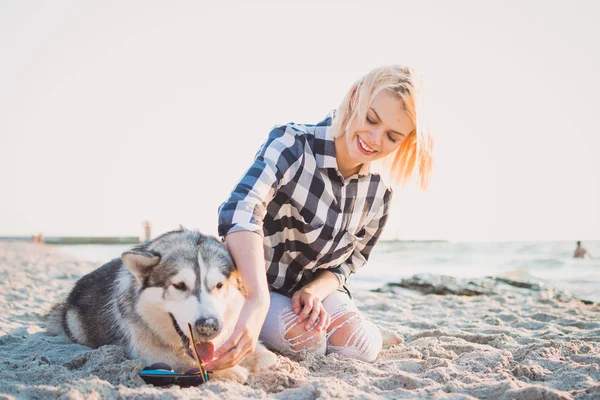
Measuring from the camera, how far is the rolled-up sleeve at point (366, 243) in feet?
11.1

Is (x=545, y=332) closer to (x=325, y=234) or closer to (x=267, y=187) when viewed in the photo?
(x=325, y=234)

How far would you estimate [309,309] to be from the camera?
2883 millimetres

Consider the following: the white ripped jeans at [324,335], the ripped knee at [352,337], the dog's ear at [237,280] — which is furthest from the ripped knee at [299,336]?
the dog's ear at [237,280]

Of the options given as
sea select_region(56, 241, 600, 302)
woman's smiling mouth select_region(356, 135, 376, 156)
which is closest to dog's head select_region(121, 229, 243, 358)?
woman's smiling mouth select_region(356, 135, 376, 156)

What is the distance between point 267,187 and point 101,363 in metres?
1.31

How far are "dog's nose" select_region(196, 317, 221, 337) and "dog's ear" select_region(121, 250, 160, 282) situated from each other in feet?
1.66

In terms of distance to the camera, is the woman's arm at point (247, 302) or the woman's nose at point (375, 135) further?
the woman's nose at point (375, 135)

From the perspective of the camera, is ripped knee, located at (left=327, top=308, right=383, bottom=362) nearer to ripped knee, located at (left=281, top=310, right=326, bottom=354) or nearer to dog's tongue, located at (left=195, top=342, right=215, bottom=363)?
ripped knee, located at (left=281, top=310, right=326, bottom=354)

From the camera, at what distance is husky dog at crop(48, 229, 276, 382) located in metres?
2.34

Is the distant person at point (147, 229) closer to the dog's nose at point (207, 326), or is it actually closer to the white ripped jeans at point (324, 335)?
the white ripped jeans at point (324, 335)

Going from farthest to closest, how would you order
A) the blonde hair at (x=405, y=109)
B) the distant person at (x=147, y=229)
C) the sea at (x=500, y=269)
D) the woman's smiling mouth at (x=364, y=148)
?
the distant person at (x=147, y=229), the sea at (x=500, y=269), the woman's smiling mouth at (x=364, y=148), the blonde hair at (x=405, y=109)

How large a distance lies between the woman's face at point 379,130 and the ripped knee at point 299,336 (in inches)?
43.1

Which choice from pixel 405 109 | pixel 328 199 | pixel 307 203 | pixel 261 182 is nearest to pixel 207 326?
pixel 261 182

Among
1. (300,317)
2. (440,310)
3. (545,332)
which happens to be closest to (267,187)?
(300,317)
